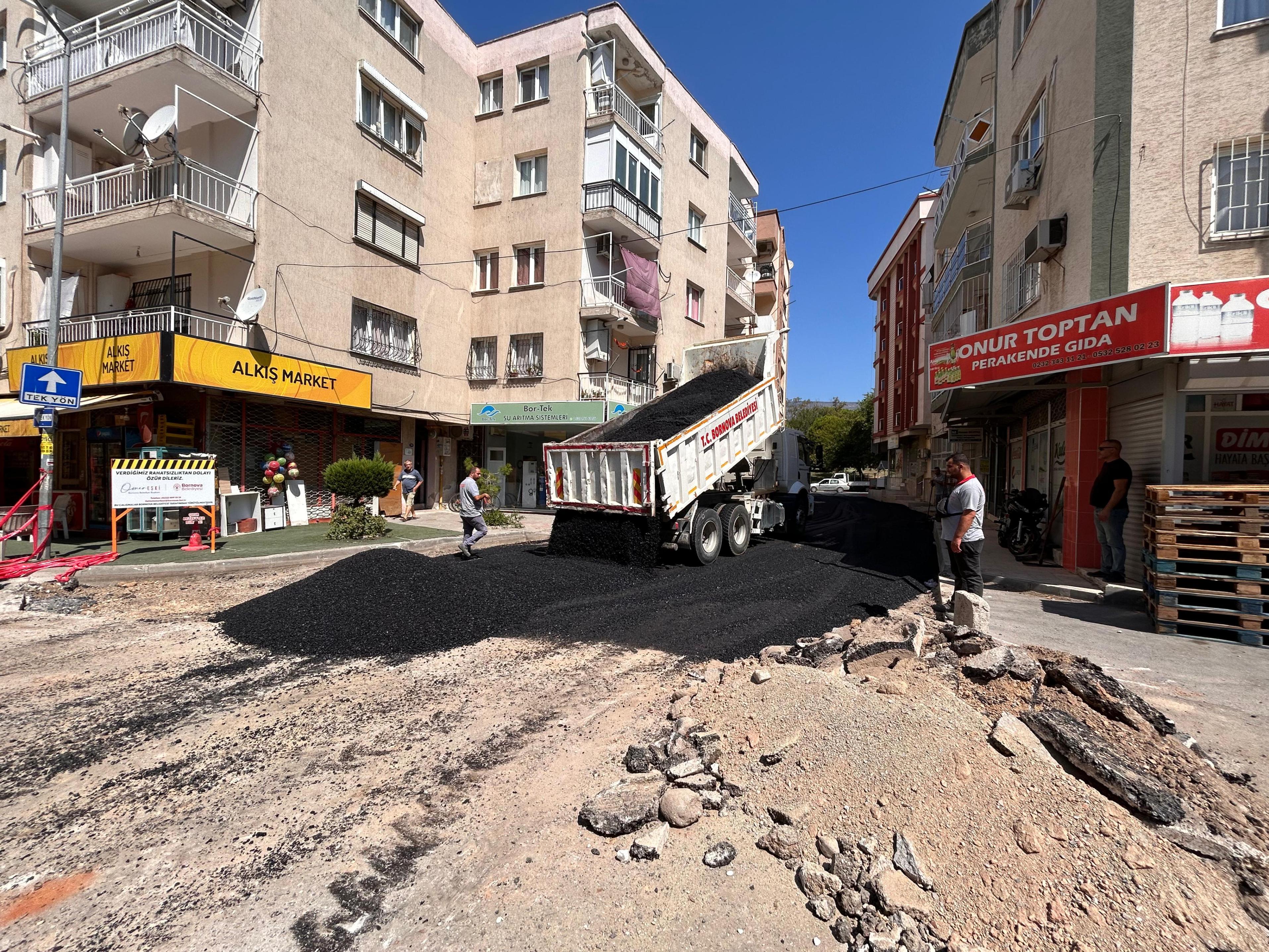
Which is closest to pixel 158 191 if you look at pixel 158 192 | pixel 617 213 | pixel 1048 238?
pixel 158 192

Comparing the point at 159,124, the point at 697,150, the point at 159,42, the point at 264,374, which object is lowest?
the point at 264,374

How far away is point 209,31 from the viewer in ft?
45.4

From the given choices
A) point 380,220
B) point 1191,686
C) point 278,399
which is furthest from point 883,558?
point 380,220

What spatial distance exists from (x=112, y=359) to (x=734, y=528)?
44.4 ft

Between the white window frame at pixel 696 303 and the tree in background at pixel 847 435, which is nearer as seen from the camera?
the white window frame at pixel 696 303

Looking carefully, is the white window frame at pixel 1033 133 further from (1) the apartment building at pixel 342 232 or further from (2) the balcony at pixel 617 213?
(2) the balcony at pixel 617 213

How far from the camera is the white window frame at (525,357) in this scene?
66.7 feet

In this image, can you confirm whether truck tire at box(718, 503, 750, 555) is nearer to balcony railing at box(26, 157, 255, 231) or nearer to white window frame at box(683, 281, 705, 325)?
balcony railing at box(26, 157, 255, 231)

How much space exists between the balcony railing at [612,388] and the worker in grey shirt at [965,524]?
12.5m

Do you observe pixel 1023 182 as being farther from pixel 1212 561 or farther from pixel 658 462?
pixel 658 462

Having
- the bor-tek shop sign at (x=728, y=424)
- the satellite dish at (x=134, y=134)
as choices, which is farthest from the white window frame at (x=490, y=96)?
the bor-tek shop sign at (x=728, y=424)

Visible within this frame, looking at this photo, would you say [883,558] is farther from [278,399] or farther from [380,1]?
[380,1]

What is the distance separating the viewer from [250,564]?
1020 centimetres

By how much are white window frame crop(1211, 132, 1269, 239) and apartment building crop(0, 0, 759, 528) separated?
13861 millimetres
